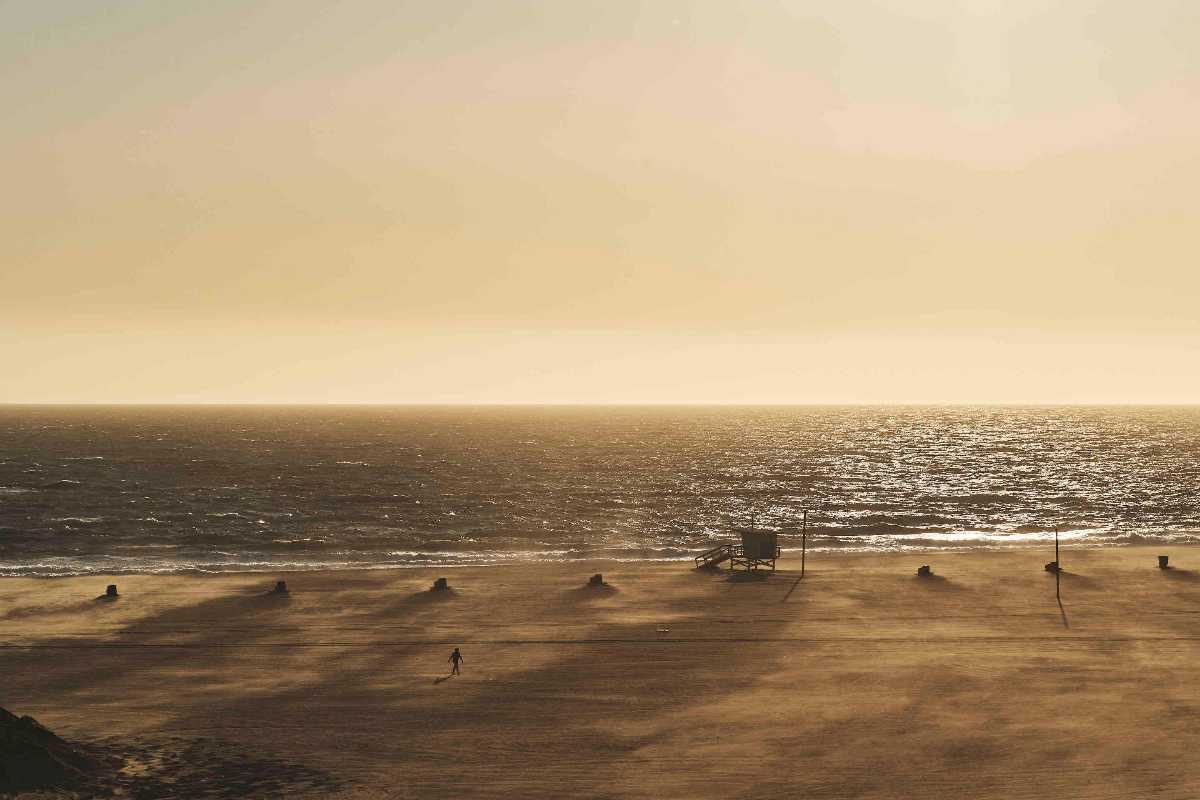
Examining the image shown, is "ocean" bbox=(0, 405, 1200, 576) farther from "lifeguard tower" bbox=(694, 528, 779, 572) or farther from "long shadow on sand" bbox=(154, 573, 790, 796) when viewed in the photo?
"long shadow on sand" bbox=(154, 573, 790, 796)

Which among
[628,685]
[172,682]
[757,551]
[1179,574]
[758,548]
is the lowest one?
[172,682]

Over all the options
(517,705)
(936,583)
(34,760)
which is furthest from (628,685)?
(936,583)

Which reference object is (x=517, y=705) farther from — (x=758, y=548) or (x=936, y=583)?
(x=936, y=583)

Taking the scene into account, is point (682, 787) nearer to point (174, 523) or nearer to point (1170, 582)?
point (1170, 582)

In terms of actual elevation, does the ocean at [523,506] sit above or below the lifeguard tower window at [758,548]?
below

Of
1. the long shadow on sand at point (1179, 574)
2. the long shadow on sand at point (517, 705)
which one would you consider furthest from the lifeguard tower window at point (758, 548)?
the long shadow on sand at point (1179, 574)

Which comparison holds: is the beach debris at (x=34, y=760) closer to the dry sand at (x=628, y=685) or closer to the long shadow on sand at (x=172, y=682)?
the long shadow on sand at (x=172, y=682)
